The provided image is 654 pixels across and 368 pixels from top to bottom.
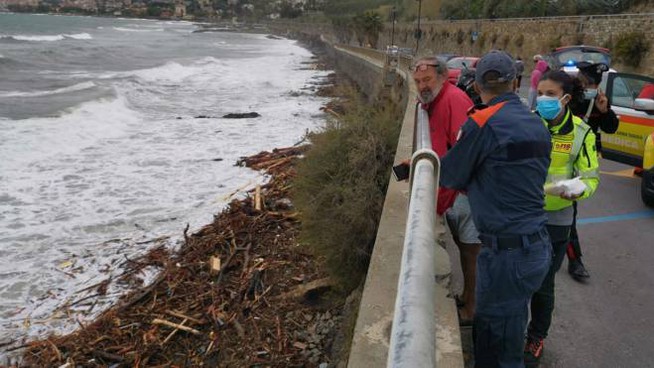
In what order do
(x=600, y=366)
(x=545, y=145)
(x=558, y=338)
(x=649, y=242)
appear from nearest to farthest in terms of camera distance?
(x=545, y=145), (x=600, y=366), (x=558, y=338), (x=649, y=242)

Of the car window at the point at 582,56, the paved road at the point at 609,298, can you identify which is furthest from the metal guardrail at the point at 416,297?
the car window at the point at 582,56

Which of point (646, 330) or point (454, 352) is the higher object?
point (454, 352)

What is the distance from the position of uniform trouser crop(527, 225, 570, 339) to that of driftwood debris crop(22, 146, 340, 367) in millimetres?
2386

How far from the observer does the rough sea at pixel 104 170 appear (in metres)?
7.36

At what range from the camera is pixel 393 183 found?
15.7ft

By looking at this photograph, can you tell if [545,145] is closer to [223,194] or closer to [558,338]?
[558,338]

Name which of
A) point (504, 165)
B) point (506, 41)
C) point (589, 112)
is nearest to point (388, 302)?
point (504, 165)

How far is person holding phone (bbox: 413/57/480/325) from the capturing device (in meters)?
3.20

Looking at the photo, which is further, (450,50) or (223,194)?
(450,50)

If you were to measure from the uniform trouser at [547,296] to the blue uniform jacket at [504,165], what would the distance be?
2.78 feet

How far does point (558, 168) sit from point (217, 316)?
4.33 meters


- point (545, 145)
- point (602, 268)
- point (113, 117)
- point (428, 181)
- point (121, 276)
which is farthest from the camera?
point (113, 117)

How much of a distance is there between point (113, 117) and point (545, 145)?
2103 centimetres

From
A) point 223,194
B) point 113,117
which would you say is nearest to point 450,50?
point 113,117
